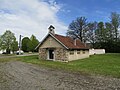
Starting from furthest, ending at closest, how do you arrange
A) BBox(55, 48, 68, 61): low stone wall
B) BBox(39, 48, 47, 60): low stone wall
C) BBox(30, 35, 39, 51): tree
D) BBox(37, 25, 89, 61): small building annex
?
BBox(30, 35, 39, 51): tree, BBox(39, 48, 47, 60): low stone wall, BBox(37, 25, 89, 61): small building annex, BBox(55, 48, 68, 61): low stone wall

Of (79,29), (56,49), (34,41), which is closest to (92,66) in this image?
(56,49)

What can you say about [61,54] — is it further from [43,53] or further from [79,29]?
[79,29]

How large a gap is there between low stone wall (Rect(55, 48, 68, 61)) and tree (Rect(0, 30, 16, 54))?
3208 cm

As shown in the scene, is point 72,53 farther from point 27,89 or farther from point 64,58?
point 27,89

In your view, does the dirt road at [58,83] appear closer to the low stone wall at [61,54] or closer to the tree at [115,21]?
the low stone wall at [61,54]

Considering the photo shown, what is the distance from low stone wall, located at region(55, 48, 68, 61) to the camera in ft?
94.9

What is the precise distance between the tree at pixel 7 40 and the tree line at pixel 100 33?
20459 millimetres

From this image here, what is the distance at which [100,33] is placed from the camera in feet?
209

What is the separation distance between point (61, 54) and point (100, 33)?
38.1 metres

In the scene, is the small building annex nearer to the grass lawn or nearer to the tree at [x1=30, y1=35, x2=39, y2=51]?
the grass lawn

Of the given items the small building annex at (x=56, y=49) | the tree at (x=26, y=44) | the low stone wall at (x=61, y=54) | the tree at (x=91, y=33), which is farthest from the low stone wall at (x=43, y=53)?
the tree at (x=26, y=44)

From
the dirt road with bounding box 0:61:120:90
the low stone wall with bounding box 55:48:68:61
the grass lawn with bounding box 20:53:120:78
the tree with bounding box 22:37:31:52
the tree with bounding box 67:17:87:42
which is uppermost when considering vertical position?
the tree with bounding box 67:17:87:42

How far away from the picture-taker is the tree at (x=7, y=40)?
2222 inches

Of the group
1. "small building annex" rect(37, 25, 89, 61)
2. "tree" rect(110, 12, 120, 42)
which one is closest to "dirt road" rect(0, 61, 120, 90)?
"small building annex" rect(37, 25, 89, 61)
